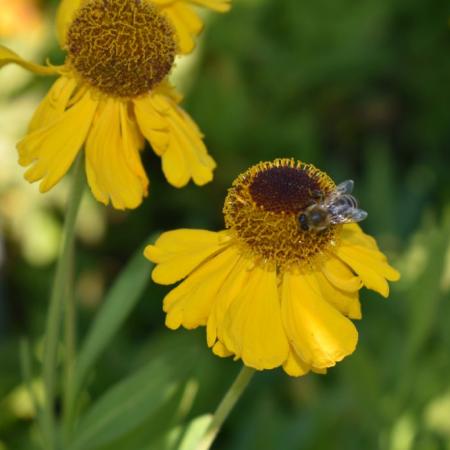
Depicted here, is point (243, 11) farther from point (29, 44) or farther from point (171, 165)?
point (171, 165)

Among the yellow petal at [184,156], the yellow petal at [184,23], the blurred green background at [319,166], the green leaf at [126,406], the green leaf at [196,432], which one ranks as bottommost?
the blurred green background at [319,166]

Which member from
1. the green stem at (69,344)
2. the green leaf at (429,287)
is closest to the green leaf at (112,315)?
the green stem at (69,344)

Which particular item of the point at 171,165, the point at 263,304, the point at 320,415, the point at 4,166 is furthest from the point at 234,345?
the point at 4,166

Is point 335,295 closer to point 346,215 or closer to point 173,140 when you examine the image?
point 346,215

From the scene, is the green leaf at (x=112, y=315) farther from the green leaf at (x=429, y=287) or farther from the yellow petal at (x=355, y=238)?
the green leaf at (x=429, y=287)

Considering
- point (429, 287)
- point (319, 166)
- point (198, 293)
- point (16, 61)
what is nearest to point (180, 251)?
point (198, 293)

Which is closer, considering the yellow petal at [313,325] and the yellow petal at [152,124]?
the yellow petal at [313,325]

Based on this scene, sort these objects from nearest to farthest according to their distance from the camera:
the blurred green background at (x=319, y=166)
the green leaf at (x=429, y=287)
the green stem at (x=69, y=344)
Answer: the green stem at (x=69, y=344) < the green leaf at (x=429, y=287) < the blurred green background at (x=319, y=166)
